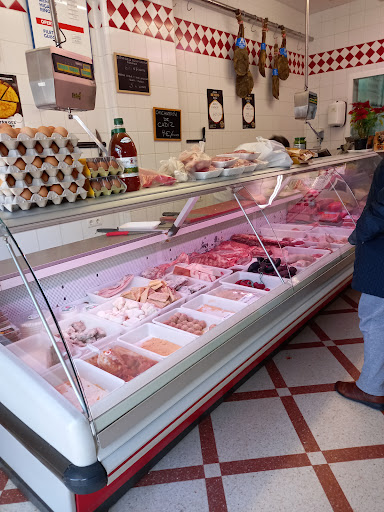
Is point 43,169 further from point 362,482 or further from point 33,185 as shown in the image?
point 362,482

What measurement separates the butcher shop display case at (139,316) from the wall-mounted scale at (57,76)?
44cm

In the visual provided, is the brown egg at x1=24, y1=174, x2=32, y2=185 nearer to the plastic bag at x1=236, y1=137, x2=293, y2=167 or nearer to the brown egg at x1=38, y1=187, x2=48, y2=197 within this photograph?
the brown egg at x1=38, y1=187, x2=48, y2=197

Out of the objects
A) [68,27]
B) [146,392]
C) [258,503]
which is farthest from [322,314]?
[68,27]

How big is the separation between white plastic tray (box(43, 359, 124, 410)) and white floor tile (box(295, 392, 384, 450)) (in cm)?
129

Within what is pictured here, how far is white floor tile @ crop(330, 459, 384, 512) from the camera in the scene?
1813mm

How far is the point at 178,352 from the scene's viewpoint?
5.87ft

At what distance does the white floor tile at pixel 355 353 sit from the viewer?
9.66ft

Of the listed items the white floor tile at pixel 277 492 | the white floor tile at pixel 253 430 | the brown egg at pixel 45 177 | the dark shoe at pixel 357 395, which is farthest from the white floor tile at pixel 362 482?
the brown egg at pixel 45 177

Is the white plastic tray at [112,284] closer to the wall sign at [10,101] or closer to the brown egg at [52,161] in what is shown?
the brown egg at [52,161]

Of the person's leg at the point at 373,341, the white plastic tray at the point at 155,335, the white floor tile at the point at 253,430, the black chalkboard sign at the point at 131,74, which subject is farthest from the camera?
the black chalkboard sign at the point at 131,74

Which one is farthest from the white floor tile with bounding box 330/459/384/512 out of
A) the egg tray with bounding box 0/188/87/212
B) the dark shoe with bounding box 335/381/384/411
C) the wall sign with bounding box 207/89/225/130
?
the wall sign with bounding box 207/89/225/130

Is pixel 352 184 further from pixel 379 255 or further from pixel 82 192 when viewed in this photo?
pixel 82 192

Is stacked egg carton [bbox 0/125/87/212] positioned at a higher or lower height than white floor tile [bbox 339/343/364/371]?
higher

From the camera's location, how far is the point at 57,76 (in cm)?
156
